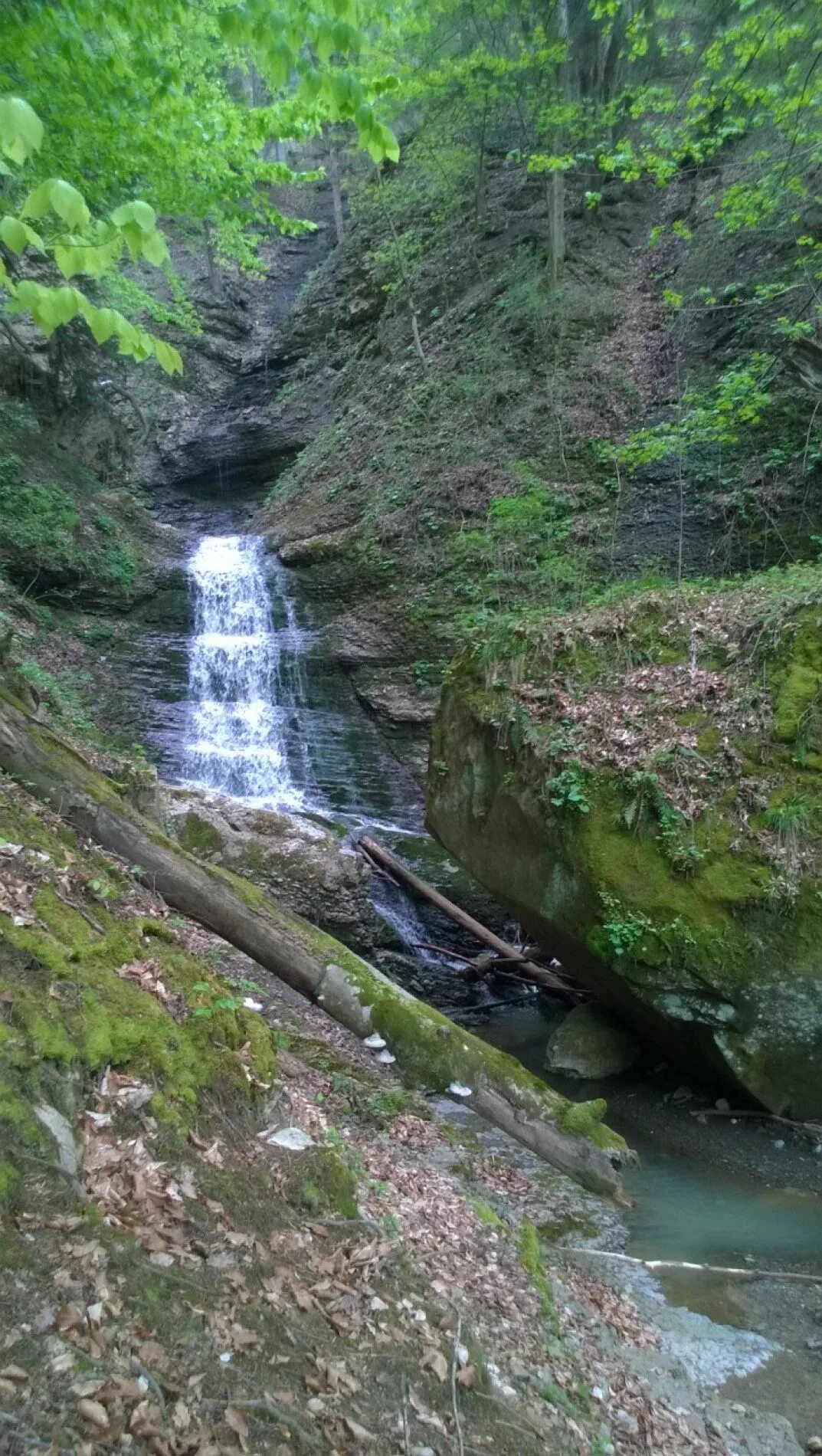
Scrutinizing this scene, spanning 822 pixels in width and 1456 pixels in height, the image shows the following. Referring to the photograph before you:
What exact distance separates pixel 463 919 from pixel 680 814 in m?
4.31

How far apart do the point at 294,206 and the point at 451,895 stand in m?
35.9

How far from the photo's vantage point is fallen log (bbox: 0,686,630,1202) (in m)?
A: 5.15

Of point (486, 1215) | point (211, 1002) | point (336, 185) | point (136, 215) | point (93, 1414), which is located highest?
point (336, 185)

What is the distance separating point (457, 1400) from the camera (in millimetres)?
2529

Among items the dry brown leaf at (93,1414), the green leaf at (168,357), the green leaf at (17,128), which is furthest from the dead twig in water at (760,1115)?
the green leaf at (17,128)

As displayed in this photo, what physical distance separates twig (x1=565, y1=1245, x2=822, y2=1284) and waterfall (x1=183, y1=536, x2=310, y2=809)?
8.87 meters

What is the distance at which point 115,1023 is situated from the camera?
9.76ft

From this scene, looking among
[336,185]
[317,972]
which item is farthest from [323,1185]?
[336,185]

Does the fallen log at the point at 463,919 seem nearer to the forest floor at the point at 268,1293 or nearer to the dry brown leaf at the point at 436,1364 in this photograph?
the forest floor at the point at 268,1293

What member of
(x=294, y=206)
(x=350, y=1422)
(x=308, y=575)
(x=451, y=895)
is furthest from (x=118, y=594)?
(x=294, y=206)

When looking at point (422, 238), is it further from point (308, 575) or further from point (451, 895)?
point (451, 895)

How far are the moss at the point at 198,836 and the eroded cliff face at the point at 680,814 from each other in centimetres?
304

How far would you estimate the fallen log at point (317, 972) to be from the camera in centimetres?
515

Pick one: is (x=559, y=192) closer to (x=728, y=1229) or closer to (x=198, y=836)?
(x=198, y=836)
